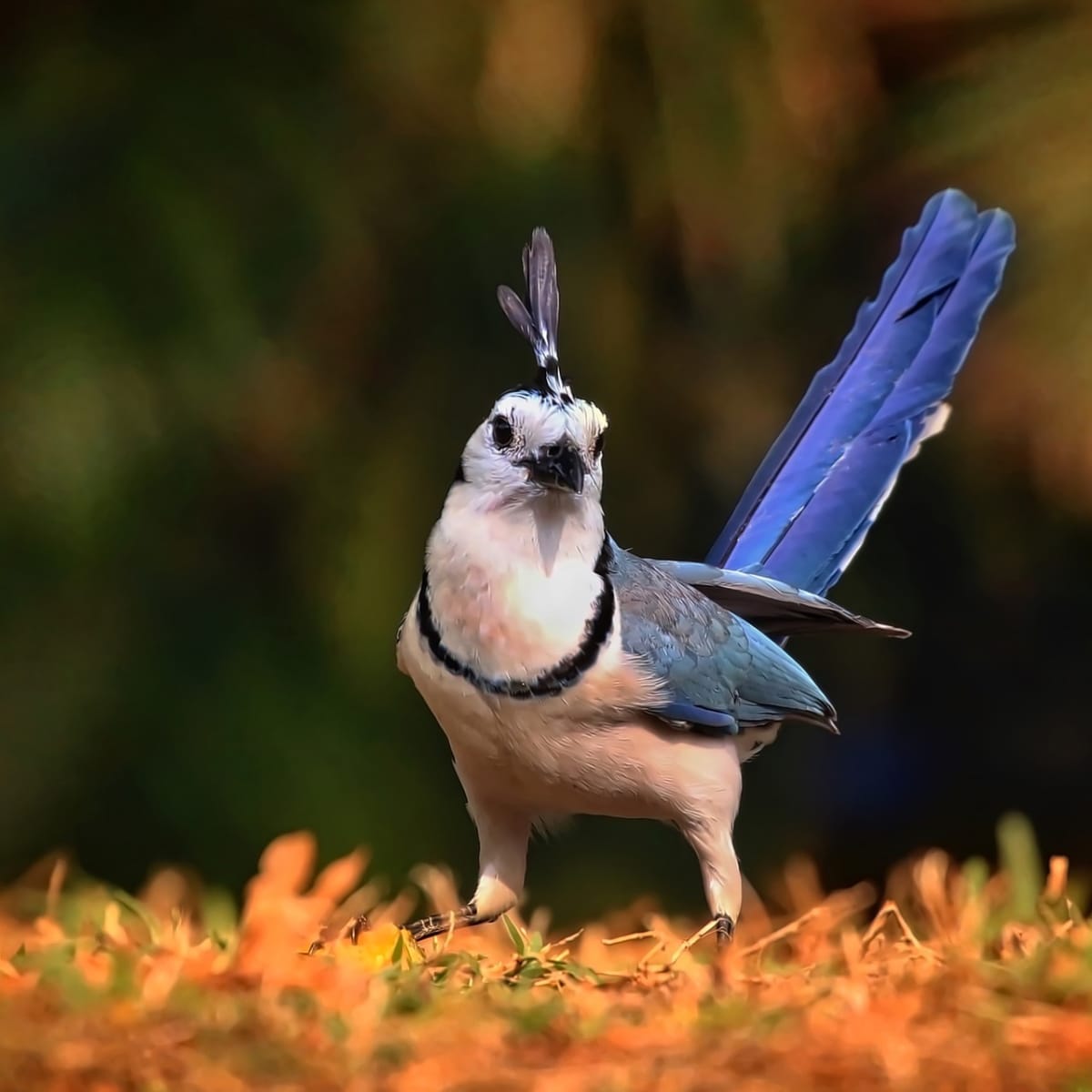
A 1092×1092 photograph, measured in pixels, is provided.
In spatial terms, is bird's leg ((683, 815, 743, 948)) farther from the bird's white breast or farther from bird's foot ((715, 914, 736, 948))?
the bird's white breast

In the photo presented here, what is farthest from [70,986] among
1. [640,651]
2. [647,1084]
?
[640,651]

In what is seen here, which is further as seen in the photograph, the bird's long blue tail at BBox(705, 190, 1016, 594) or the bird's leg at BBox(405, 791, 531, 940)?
the bird's long blue tail at BBox(705, 190, 1016, 594)

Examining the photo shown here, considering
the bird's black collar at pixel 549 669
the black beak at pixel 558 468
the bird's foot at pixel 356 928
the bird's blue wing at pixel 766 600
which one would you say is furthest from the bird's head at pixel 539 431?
the bird's foot at pixel 356 928

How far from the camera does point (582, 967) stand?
1765mm

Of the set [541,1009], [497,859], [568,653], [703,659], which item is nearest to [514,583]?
[568,653]

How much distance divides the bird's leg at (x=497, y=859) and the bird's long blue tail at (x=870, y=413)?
528 millimetres

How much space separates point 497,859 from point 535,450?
493mm

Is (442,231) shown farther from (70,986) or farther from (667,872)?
(70,986)

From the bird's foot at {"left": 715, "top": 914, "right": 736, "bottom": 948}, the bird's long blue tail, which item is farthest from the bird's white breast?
the bird's long blue tail

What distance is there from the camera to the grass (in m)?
1.32

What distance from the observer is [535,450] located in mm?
2072

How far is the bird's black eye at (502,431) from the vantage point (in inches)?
83.0

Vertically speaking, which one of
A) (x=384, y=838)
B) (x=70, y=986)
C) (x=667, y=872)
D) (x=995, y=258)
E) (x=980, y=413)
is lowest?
(x=667, y=872)

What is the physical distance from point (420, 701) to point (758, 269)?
103 centimetres
